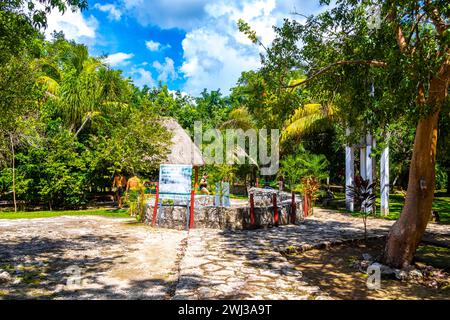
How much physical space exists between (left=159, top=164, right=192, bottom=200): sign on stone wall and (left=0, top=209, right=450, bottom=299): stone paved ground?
3.67 ft

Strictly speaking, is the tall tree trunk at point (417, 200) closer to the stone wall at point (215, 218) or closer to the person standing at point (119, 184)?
the stone wall at point (215, 218)

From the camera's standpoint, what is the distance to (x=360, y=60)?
7.21 m


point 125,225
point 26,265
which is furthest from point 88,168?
point 26,265

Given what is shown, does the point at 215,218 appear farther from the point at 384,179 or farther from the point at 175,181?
the point at 384,179

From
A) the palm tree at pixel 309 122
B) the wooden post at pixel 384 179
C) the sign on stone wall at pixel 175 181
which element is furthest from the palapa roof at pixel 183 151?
the wooden post at pixel 384 179

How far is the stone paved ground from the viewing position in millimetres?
5281

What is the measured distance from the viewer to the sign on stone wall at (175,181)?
1109 cm

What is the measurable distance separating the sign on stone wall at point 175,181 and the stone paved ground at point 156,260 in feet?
3.67

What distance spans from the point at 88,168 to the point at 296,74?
38.4 feet

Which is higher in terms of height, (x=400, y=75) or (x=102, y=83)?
(x=102, y=83)

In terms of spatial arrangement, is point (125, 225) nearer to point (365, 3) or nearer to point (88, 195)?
point (88, 195)

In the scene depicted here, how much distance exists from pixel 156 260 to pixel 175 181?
13.8ft

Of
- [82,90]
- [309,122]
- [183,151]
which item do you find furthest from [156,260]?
[183,151]

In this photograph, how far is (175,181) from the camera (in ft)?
36.9
